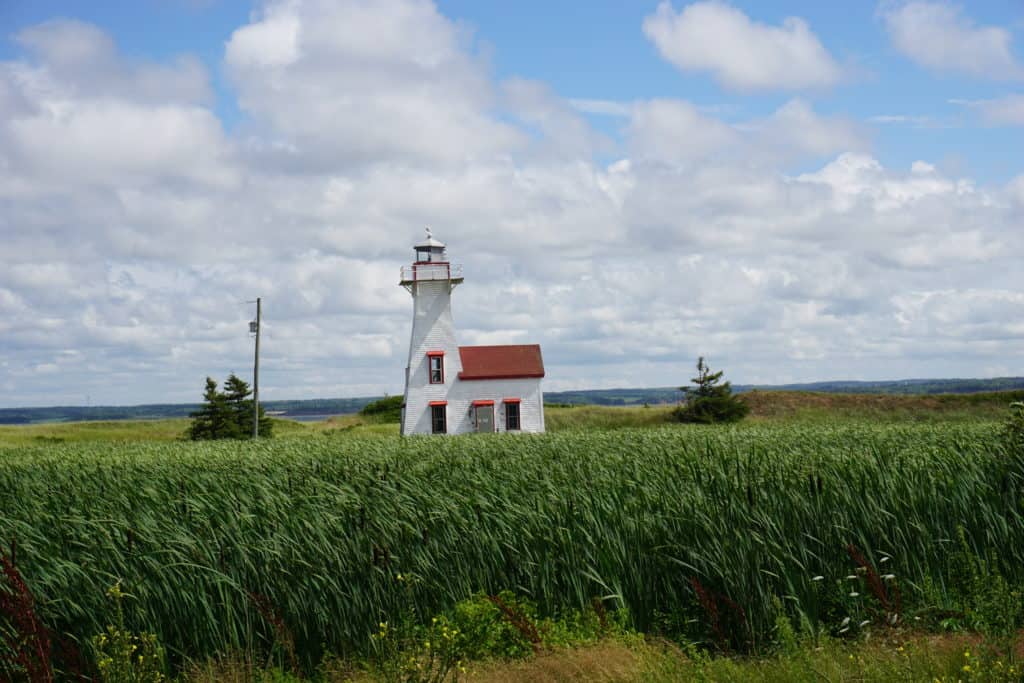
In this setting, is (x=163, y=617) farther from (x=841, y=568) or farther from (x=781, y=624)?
(x=841, y=568)

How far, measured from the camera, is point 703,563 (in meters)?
8.57

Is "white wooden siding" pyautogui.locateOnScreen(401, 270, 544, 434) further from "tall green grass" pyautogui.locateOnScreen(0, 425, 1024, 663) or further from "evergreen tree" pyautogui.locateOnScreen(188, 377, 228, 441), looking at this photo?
"tall green grass" pyautogui.locateOnScreen(0, 425, 1024, 663)

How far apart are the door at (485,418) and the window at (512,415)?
2.35ft

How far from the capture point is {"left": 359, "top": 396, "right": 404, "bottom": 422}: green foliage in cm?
6217

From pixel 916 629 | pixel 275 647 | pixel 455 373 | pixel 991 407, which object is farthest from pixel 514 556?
pixel 991 407

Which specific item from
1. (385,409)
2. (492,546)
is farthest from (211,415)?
(492,546)

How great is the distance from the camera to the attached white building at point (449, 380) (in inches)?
1703

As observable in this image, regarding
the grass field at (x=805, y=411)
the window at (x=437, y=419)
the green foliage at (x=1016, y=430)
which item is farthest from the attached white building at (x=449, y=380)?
the green foliage at (x=1016, y=430)

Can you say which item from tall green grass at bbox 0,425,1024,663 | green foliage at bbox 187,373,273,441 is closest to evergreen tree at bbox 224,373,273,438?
green foliage at bbox 187,373,273,441

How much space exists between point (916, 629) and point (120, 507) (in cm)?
883

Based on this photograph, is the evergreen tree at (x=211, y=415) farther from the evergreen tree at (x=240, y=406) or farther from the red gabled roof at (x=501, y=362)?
the red gabled roof at (x=501, y=362)

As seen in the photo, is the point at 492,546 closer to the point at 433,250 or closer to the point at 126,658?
the point at 126,658

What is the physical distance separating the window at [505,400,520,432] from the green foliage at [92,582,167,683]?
116ft

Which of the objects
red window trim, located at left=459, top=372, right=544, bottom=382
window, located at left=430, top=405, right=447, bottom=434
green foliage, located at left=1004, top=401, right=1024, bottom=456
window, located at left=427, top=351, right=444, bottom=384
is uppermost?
window, located at left=427, top=351, right=444, bottom=384
